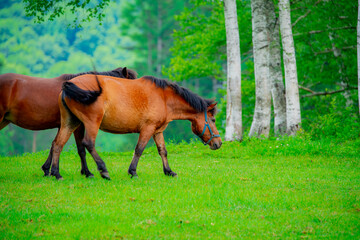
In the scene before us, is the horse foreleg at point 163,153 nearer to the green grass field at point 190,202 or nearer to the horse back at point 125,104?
the green grass field at point 190,202

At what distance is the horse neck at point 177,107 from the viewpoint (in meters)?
8.91

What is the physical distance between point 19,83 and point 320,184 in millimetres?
6431

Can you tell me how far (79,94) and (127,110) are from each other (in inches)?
42.9

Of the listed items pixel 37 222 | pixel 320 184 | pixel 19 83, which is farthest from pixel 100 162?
pixel 320 184

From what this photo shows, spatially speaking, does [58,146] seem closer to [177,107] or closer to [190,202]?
[177,107]

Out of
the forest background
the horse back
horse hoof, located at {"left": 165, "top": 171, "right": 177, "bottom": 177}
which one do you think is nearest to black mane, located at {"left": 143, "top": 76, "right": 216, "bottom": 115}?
the horse back

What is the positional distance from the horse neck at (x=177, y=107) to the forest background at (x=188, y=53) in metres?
5.97

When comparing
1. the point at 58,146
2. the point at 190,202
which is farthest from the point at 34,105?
the point at 190,202

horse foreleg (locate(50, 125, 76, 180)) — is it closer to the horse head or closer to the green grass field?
the green grass field

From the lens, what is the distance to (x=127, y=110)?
8328 mm

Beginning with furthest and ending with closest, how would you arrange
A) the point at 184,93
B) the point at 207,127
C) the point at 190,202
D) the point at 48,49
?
the point at 48,49 → the point at 207,127 → the point at 184,93 → the point at 190,202

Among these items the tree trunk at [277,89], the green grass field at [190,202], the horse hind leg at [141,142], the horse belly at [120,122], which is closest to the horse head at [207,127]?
the green grass field at [190,202]

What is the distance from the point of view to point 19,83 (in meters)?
8.54

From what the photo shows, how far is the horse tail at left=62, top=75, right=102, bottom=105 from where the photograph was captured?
25.2 feet
